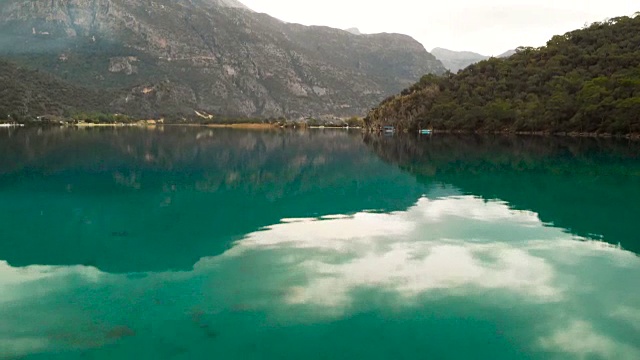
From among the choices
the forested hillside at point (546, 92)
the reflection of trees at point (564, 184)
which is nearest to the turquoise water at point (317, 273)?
the reflection of trees at point (564, 184)

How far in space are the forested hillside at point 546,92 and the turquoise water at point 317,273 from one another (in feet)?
281

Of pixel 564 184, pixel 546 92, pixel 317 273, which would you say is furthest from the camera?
pixel 546 92

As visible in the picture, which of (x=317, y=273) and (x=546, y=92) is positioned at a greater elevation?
(x=546, y=92)

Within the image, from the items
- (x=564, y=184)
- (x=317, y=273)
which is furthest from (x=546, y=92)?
(x=317, y=273)

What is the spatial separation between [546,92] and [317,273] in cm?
14310

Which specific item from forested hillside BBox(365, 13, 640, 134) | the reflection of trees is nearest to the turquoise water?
the reflection of trees

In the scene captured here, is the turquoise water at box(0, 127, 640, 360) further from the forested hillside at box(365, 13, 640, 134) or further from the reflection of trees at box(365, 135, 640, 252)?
the forested hillside at box(365, 13, 640, 134)

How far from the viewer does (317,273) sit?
506 inches

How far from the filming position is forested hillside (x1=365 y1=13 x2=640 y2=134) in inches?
3999

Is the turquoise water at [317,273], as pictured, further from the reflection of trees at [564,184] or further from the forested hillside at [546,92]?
the forested hillside at [546,92]

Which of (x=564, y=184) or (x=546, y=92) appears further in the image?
(x=546, y=92)

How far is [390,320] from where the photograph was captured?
32.5 feet

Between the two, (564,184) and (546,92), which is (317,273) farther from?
(546,92)

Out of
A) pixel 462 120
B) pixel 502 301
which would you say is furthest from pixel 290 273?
pixel 462 120
